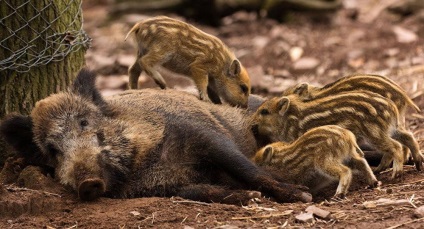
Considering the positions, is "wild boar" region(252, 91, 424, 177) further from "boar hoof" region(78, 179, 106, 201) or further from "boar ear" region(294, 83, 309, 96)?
"boar hoof" region(78, 179, 106, 201)

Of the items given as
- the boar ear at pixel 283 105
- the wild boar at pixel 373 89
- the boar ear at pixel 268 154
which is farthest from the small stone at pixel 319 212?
the boar ear at pixel 283 105

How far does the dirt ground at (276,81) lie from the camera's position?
4.66 meters

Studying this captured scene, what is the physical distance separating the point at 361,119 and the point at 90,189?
1977mm

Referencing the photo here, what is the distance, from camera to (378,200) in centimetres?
479

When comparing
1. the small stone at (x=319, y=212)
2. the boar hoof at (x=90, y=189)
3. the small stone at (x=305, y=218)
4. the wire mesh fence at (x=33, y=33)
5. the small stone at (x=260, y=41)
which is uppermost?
the wire mesh fence at (x=33, y=33)

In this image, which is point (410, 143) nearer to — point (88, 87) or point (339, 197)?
point (339, 197)

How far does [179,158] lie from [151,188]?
0.30 m

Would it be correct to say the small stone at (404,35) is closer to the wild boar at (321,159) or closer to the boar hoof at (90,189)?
the wild boar at (321,159)

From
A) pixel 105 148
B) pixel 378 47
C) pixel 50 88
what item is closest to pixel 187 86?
pixel 378 47

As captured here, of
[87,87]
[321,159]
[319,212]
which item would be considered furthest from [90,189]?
[321,159]

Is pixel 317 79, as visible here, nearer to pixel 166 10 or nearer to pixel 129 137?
pixel 166 10

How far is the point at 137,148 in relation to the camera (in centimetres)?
549

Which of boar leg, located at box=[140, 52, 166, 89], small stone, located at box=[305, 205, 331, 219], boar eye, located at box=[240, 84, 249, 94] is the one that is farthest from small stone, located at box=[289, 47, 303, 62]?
small stone, located at box=[305, 205, 331, 219]

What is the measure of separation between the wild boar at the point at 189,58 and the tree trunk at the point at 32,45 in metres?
0.68
